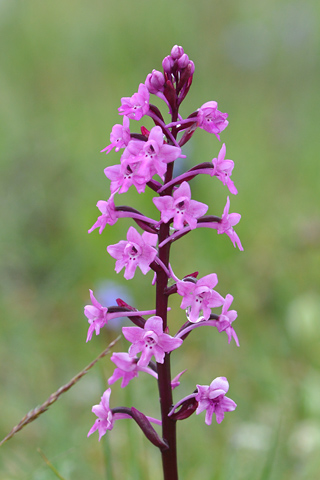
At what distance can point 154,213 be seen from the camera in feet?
16.4

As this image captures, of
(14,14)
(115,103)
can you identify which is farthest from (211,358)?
(14,14)

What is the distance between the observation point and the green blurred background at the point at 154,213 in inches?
126

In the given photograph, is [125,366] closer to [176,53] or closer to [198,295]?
[198,295]

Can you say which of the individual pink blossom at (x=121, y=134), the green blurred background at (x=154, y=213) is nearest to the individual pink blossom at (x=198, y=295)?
the individual pink blossom at (x=121, y=134)

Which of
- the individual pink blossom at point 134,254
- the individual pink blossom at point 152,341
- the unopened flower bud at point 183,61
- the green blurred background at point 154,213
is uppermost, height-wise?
the unopened flower bud at point 183,61

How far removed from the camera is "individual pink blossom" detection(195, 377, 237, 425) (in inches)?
63.3

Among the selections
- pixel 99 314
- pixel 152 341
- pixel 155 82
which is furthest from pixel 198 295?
pixel 155 82

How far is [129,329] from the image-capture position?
155 centimetres

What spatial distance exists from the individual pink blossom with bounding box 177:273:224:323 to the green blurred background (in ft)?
2.15

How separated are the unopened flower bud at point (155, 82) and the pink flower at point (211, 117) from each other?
0.37ft

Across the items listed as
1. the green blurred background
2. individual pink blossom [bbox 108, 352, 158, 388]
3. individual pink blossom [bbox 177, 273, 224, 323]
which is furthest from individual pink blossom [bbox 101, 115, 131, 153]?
the green blurred background

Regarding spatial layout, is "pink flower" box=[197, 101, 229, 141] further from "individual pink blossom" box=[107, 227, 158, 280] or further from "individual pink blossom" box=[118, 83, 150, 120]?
"individual pink blossom" box=[107, 227, 158, 280]

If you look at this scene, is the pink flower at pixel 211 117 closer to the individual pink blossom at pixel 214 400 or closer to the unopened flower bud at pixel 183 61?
the unopened flower bud at pixel 183 61

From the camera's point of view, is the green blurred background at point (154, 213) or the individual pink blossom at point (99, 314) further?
the green blurred background at point (154, 213)
